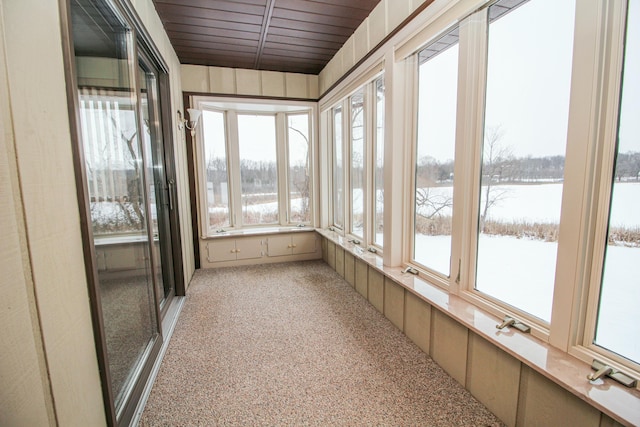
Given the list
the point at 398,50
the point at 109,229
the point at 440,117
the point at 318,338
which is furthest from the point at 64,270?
the point at 398,50

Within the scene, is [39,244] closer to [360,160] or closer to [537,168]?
[537,168]

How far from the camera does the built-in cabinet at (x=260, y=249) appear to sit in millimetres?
3803

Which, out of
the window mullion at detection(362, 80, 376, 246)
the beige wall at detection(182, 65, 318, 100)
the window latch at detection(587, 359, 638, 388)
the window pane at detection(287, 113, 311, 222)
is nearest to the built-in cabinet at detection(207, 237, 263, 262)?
the window pane at detection(287, 113, 311, 222)

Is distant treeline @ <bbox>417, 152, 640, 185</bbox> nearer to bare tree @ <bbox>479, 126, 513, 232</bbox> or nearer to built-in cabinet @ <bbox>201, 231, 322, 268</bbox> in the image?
bare tree @ <bbox>479, 126, 513, 232</bbox>

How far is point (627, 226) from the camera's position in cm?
101

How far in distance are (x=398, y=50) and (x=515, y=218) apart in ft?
4.80

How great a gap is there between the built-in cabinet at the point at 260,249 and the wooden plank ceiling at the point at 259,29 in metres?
2.29

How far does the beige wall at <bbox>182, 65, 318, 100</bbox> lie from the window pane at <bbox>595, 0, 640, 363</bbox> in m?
3.42

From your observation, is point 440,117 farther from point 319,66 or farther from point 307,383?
point 319,66

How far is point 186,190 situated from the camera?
3.39 meters

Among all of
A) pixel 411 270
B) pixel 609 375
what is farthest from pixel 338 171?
pixel 609 375

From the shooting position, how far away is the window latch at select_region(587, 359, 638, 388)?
3.21 feet

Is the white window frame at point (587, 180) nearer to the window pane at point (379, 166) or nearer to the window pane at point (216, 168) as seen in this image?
the window pane at point (379, 166)

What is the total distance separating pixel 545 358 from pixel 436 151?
52.0 inches
